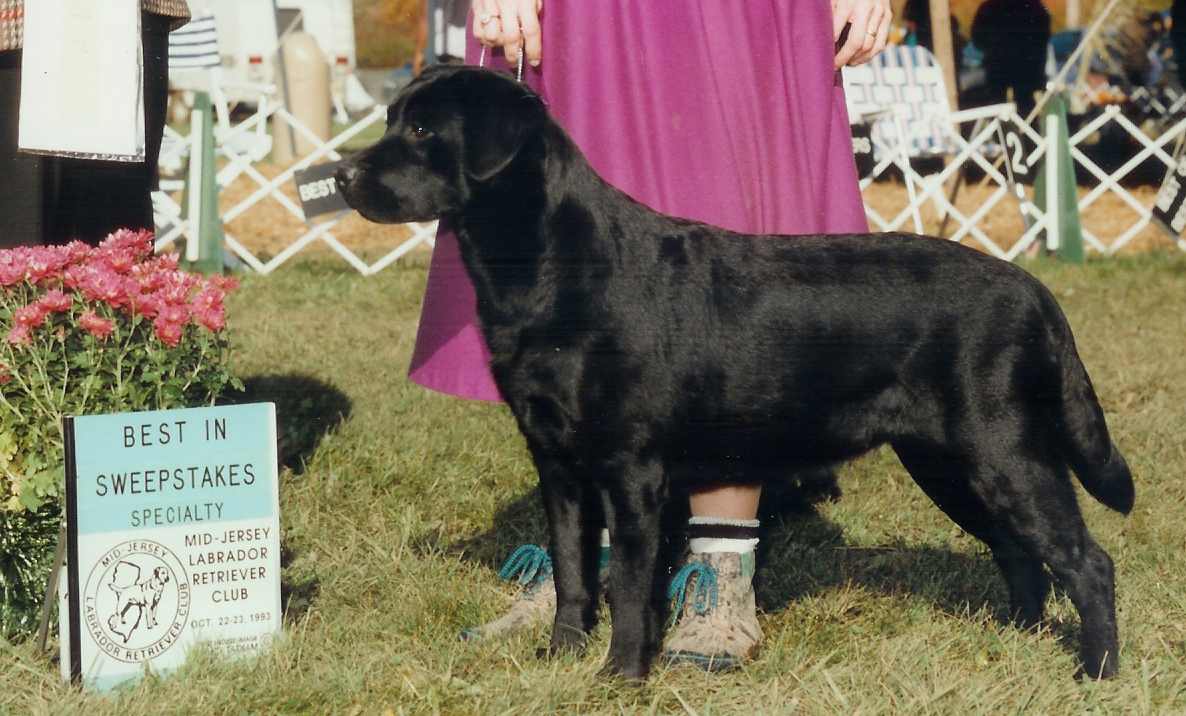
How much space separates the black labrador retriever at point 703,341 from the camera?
246 cm

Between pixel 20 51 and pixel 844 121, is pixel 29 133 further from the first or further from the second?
pixel 844 121

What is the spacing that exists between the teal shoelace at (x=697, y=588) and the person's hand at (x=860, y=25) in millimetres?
1111

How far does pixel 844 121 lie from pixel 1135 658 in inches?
48.8

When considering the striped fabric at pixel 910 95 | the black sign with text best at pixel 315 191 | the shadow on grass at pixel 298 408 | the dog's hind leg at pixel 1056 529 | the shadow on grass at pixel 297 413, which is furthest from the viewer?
the striped fabric at pixel 910 95

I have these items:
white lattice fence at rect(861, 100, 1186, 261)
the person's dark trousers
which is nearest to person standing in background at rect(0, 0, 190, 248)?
the person's dark trousers

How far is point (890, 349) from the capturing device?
2.51m

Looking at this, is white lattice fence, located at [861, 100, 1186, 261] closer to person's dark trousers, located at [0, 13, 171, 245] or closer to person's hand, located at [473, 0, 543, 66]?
person's dark trousers, located at [0, 13, 171, 245]

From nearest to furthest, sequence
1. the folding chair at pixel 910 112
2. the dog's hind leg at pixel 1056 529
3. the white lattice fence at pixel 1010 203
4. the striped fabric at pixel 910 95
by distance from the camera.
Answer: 1. the dog's hind leg at pixel 1056 529
2. the white lattice fence at pixel 1010 203
3. the folding chair at pixel 910 112
4. the striped fabric at pixel 910 95

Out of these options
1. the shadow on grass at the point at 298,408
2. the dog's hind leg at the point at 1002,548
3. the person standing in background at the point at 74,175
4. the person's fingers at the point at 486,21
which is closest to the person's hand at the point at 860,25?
the person's fingers at the point at 486,21

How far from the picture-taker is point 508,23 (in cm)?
271

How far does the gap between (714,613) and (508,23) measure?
4.04 feet

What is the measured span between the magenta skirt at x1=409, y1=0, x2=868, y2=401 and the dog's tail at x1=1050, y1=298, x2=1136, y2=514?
0.59m

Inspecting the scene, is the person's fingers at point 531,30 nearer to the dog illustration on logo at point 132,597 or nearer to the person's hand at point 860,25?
the person's hand at point 860,25

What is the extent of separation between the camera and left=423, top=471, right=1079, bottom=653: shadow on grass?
310 centimetres
